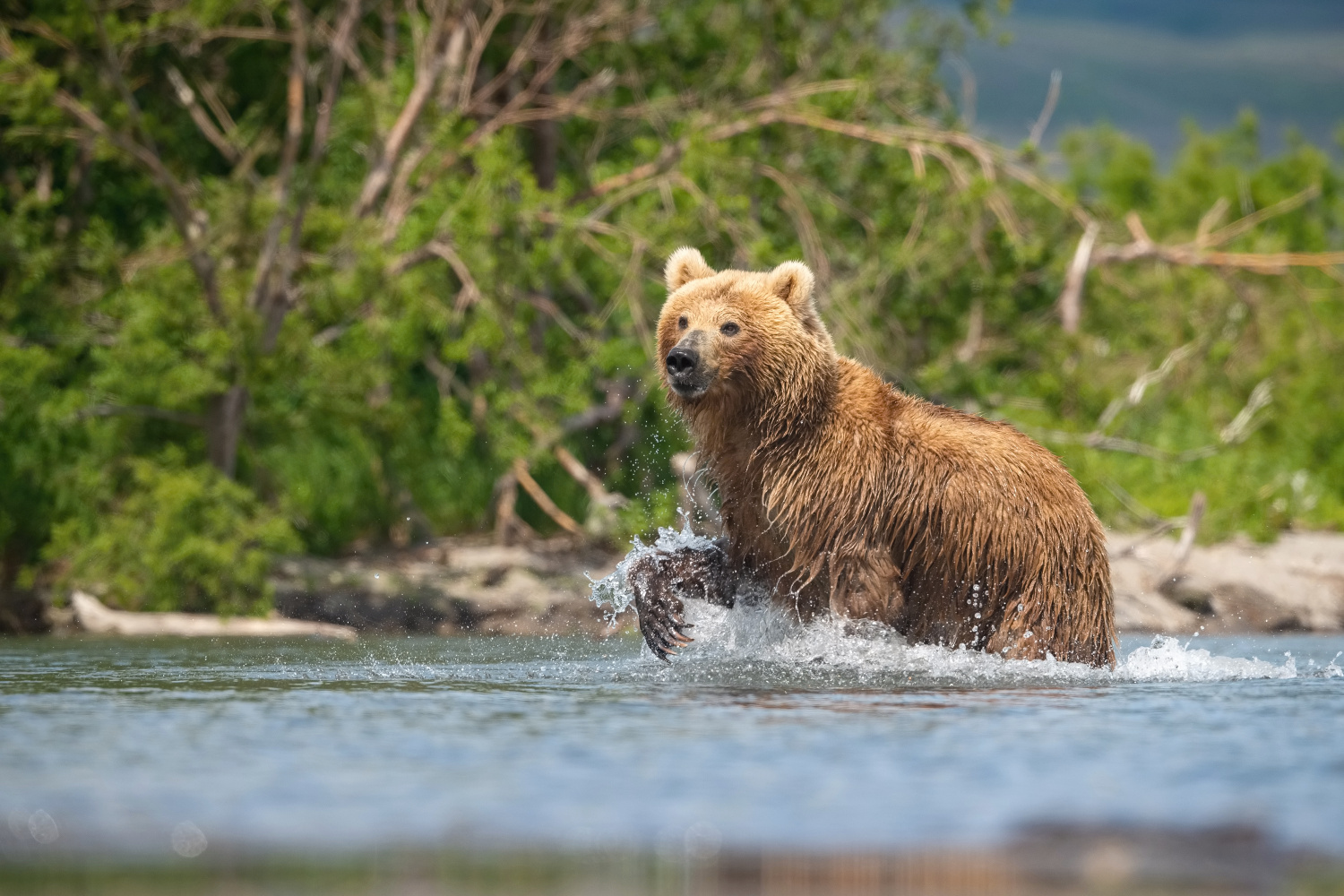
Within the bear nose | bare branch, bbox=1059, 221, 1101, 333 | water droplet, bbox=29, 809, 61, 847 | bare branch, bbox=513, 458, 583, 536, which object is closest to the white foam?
the bear nose

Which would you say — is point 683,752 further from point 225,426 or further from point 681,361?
point 225,426

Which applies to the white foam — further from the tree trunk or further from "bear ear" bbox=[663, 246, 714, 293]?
the tree trunk

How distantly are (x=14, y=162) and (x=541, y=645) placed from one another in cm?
766

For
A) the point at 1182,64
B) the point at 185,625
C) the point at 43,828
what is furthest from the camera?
the point at 1182,64

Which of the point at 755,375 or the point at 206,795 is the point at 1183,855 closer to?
the point at 206,795

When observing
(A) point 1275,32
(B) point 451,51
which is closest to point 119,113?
(B) point 451,51

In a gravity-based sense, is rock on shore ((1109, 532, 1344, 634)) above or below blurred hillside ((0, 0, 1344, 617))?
below

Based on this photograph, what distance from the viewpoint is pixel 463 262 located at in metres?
12.5

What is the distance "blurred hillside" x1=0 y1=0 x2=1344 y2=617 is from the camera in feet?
39.2

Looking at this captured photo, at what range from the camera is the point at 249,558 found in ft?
37.0

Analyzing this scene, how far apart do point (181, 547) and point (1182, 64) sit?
162m

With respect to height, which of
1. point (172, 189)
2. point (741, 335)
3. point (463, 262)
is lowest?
point (741, 335)

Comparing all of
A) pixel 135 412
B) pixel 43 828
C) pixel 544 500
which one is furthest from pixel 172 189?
pixel 43 828

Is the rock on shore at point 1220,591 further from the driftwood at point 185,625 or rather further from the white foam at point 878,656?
the driftwood at point 185,625
